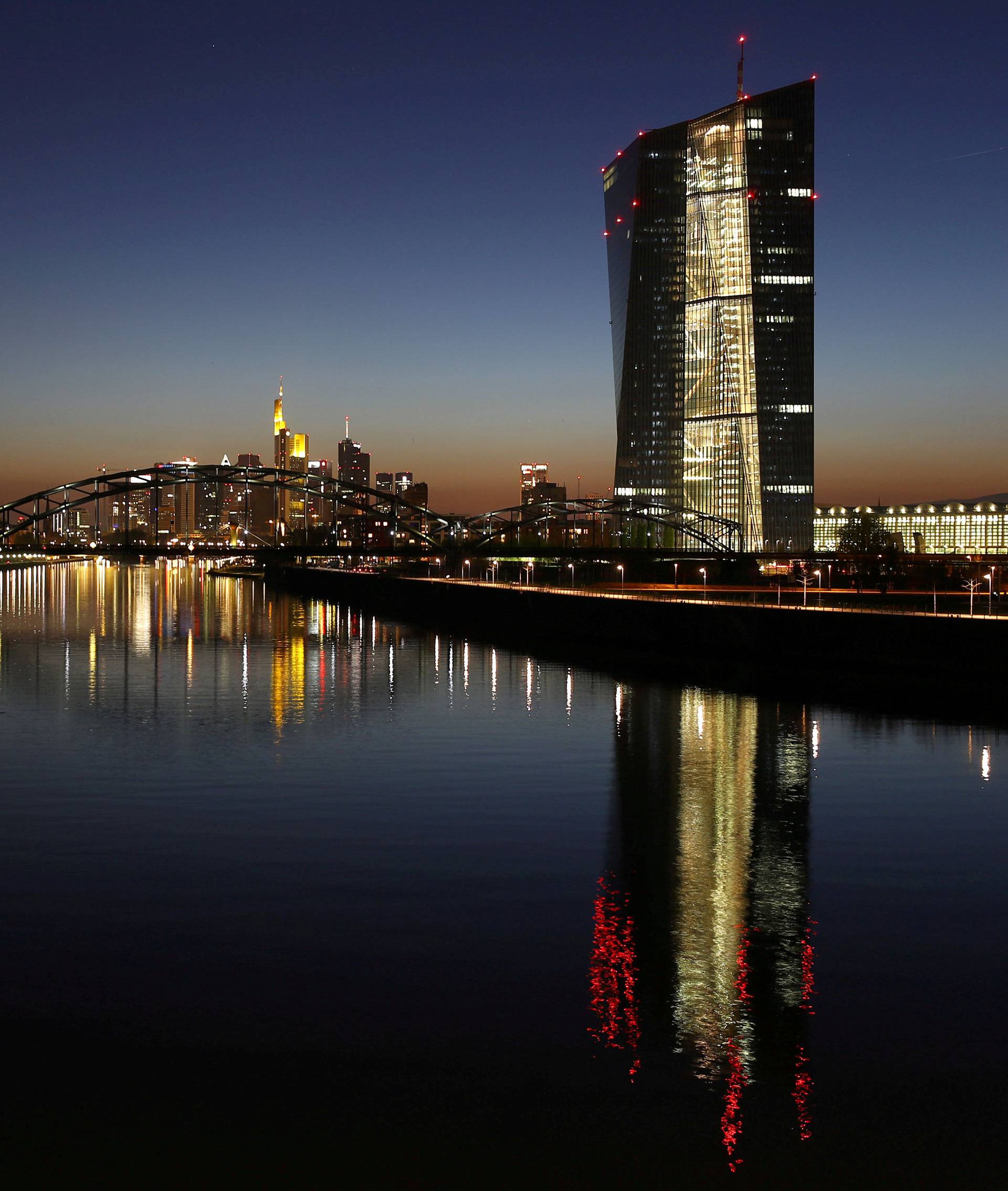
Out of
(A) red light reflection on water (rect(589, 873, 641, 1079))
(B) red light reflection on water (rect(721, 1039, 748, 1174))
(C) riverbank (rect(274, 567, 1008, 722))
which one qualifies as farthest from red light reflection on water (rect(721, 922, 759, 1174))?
(C) riverbank (rect(274, 567, 1008, 722))

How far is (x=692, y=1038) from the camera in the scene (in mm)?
9656

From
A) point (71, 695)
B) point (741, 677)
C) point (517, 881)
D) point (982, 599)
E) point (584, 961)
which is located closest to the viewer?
point (584, 961)

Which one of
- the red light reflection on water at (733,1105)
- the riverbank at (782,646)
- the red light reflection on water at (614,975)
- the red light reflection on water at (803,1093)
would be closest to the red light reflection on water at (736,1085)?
the red light reflection on water at (733,1105)

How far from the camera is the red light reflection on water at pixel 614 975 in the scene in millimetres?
9695

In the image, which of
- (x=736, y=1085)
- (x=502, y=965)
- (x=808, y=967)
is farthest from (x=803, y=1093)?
(x=502, y=965)

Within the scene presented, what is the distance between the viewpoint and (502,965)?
11.4 metres

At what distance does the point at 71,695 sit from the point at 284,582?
13262cm

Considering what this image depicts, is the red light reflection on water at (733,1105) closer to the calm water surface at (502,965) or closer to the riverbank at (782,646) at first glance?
the calm water surface at (502,965)

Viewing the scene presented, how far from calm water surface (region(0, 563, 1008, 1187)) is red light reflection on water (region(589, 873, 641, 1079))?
0.13 feet

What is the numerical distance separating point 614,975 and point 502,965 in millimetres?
992

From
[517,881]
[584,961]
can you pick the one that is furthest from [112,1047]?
[517,881]

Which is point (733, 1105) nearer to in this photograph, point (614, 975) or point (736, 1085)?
point (736, 1085)

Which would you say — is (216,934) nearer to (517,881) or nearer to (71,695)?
(517,881)

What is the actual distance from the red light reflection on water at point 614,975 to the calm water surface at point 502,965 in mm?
40
